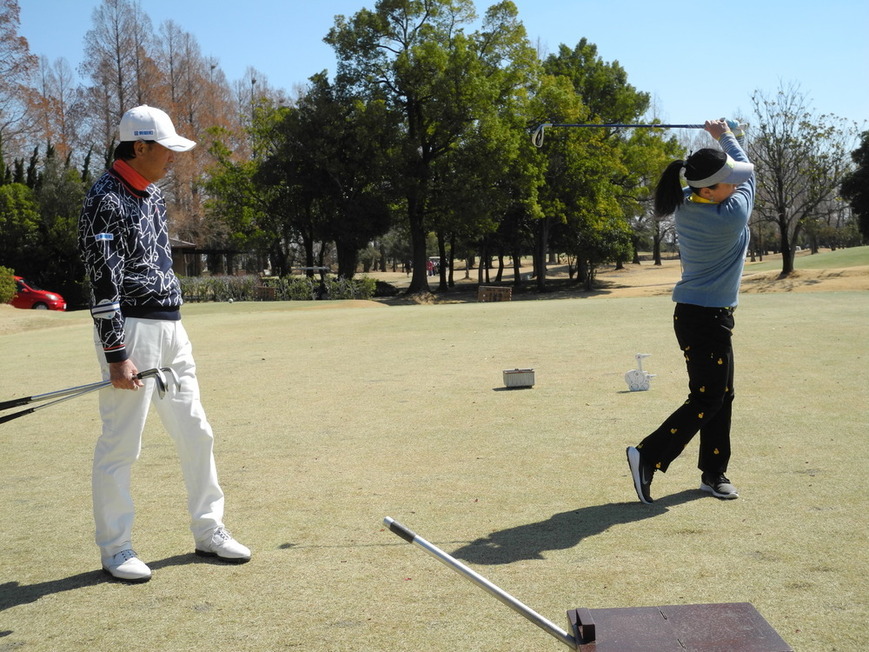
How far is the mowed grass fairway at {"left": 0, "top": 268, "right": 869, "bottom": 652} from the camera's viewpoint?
3.85m

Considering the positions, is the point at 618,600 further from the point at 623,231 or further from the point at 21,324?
→ the point at 623,231

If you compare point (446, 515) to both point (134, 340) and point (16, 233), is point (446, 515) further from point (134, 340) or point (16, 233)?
point (16, 233)

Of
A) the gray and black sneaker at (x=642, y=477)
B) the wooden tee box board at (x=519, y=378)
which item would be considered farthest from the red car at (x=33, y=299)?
the gray and black sneaker at (x=642, y=477)

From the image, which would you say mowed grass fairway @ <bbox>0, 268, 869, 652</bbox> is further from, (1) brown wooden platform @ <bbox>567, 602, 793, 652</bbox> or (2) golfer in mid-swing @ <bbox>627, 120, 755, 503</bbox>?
(1) brown wooden platform @ <bbox>567, 602, 793, 652</bbox>

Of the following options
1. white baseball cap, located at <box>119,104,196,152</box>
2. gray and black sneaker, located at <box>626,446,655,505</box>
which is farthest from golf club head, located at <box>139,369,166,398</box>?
gray and black sneaker, located at <box>626,446,655,505</box>

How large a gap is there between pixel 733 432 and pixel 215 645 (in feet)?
17.1

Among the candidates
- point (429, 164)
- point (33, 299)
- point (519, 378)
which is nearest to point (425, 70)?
Answer: point (429, 164)

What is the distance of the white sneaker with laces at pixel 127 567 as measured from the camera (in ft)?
14.3

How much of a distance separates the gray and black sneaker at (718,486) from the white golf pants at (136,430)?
3.08 metres

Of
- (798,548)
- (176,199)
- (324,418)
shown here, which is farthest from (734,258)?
(176,199)

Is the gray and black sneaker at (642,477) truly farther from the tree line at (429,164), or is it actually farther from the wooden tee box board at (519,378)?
the tree line at (429,164)

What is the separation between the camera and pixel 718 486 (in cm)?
555

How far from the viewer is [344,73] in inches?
1991

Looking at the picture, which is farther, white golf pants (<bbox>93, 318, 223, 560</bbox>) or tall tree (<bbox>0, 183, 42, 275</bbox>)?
tall tree (<bbox>0, 183, 42, 275</bbox>)
